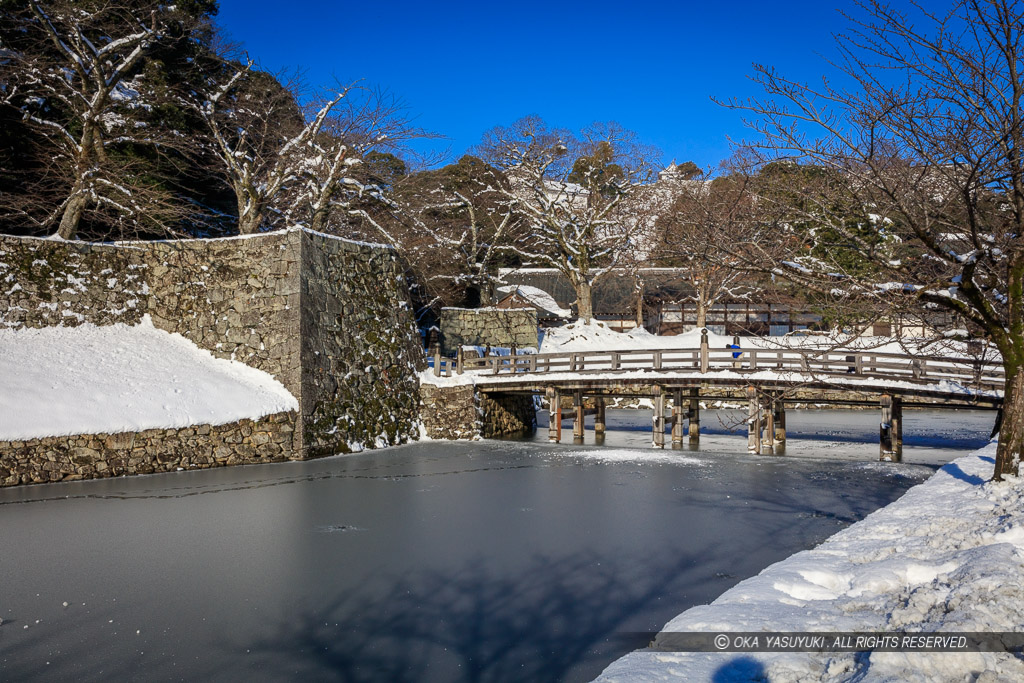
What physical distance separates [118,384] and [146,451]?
1.88m

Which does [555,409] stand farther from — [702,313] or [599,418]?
[702,313]

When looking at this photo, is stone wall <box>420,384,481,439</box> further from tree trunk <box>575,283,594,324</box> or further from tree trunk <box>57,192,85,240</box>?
tree trunk <box>575,283,594,324</box>

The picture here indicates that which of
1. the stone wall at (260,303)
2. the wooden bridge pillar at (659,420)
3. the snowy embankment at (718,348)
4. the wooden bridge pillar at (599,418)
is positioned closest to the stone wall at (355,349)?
the stone wall at (260,303)

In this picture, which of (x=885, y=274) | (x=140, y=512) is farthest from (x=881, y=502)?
(x=140, y=512)

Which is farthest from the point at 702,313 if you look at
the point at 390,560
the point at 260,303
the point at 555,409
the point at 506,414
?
the point at 390,560

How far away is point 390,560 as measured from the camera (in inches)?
404

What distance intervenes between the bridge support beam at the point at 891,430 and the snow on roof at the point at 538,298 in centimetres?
2180

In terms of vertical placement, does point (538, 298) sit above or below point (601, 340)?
above

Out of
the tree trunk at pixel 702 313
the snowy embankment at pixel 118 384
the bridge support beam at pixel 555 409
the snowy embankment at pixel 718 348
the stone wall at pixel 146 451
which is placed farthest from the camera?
the tree trunk at pixel 702 313

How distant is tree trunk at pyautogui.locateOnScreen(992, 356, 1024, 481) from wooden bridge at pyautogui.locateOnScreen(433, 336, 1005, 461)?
695 cm

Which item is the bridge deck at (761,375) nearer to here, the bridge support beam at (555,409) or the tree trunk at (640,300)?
the bridge support beam at (555,409)

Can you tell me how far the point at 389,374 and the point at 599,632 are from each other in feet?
54.3

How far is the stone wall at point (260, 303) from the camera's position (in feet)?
64.1

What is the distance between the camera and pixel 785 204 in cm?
791
